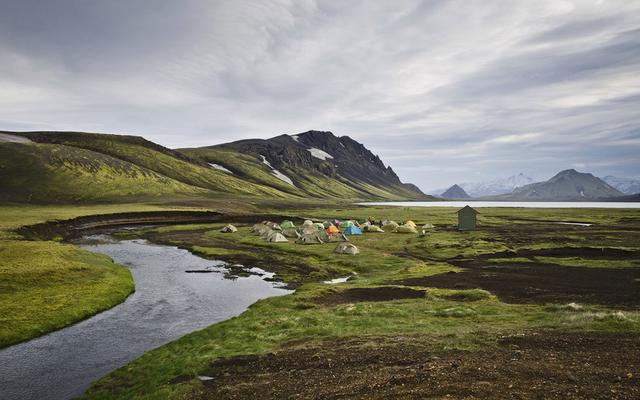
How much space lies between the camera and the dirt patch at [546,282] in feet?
124

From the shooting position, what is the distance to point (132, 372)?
23938 millimetres

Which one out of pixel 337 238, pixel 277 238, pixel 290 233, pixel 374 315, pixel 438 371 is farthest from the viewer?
pixel 290 233

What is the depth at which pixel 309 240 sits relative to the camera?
85125 millimetres

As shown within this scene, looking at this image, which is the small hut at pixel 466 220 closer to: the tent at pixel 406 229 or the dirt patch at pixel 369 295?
the tent at pixel 406 229

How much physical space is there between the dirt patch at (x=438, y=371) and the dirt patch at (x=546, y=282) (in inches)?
660

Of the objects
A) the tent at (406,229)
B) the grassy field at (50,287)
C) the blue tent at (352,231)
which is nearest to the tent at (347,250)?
the blue tent at (352,231)

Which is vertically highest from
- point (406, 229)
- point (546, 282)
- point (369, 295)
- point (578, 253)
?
point (406, 229)

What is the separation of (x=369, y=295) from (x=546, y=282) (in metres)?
21.2

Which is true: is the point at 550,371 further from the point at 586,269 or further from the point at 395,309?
the point at 586,269

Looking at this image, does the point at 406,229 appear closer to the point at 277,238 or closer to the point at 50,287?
the point at 277,238

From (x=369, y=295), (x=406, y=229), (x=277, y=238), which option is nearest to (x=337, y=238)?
(x=277, y=238)

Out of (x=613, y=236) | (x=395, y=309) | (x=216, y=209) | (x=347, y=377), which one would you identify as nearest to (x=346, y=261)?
(x=395, y=309)

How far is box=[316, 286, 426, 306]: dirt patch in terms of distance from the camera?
40469mm

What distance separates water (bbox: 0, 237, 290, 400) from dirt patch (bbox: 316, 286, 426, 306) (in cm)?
796
